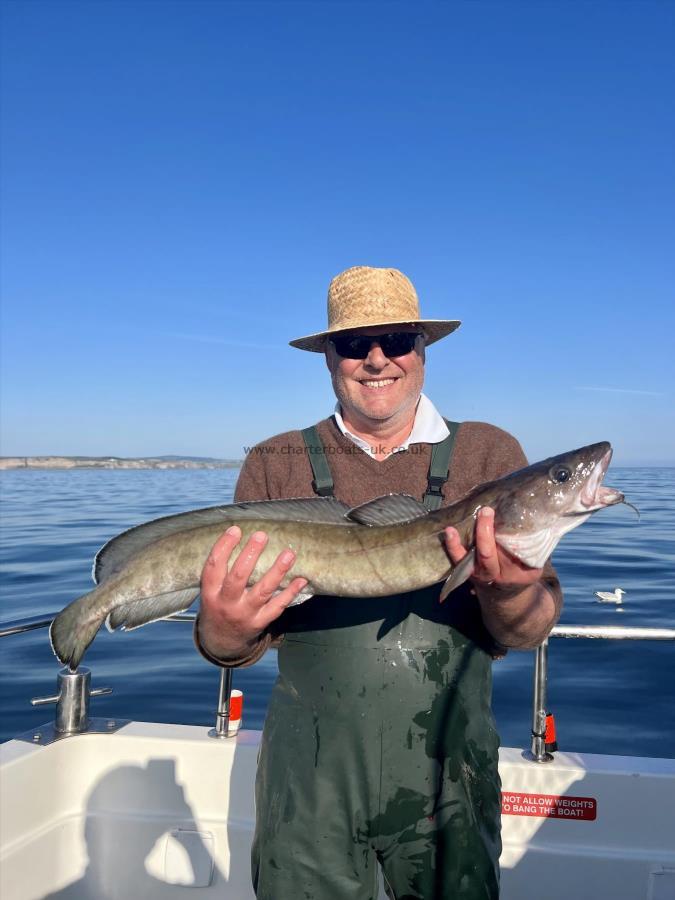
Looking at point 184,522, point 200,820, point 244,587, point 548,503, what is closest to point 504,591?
point 548,503

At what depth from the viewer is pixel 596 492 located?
2.60 meters

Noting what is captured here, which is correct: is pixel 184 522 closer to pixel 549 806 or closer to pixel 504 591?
pixel 504 591

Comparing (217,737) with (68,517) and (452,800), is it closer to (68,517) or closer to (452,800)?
(452,800)

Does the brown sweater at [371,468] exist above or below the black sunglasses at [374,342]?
below

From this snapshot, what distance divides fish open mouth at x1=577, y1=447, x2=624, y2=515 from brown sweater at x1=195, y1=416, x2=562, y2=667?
0.57m

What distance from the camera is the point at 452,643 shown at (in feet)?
9.20

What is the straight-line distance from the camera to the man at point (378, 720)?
263 centimetres

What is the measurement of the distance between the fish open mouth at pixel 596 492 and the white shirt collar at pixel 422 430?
30.0 inches

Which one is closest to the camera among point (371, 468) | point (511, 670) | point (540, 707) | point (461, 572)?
point (461, 572)

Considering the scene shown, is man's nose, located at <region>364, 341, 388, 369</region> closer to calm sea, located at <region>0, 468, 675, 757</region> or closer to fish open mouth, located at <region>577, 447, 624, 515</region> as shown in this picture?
fish open mouth, located at <region>577, 447, 624, 515</region>

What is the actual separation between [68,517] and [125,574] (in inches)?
Result: 808

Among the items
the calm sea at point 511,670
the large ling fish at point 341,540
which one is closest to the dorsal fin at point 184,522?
the large ling fish at point 341,540

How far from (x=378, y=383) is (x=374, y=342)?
0.20 meters

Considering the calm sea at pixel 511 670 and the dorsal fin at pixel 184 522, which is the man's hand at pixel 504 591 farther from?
the calm sea at pixel 511 670
